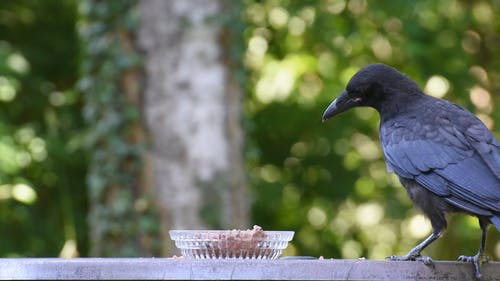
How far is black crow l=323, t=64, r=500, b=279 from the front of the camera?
502cm

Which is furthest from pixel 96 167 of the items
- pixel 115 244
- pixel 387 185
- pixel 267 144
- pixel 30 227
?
pixel 387 185

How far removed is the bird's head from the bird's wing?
0.86ft

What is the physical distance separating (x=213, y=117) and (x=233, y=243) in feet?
13.6

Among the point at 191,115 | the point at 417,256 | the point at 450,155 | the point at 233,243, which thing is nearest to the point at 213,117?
the point at 191,115

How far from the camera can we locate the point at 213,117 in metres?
8.34

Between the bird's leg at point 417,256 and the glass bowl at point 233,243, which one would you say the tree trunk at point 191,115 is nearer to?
the bird's leg at point 417,256

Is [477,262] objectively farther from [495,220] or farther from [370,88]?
[370,88]

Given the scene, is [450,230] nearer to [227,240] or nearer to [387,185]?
[387,185]

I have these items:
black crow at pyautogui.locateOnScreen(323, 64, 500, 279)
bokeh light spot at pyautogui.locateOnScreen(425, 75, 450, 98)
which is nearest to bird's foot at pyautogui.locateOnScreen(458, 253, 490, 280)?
black crow at pyautogui.locateOnScreen(323, 64, 500, 279)

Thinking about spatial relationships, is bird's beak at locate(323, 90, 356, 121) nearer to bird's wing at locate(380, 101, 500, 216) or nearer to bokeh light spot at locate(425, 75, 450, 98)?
bird's wing at locate(380, 101, 500, 216)

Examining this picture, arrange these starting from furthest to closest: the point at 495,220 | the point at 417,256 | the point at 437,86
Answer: the point at 437,86
the point at 495,220
the point at 417,256

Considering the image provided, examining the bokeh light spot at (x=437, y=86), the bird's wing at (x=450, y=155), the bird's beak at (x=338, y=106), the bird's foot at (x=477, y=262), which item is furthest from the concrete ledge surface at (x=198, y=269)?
the bokeh light spot at (x=437, y=86)

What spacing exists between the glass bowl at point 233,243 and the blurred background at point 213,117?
12.3ft

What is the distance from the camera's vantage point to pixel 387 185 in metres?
11.5
